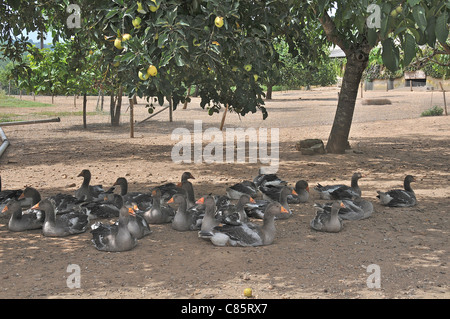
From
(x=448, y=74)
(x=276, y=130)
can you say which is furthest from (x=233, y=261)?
(x=276, y=130)

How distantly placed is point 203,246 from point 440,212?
3.93 metres

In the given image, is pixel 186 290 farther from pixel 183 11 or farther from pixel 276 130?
pixel 276 130

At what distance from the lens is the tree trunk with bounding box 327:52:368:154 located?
13.8 m

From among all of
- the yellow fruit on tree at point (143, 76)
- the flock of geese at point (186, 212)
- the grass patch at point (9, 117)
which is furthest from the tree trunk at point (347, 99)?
the grass patch at point (9, 117)

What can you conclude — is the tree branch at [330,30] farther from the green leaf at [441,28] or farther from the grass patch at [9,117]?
the grass patch at [9,117]

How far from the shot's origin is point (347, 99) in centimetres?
1411

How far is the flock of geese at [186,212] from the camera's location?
707cm

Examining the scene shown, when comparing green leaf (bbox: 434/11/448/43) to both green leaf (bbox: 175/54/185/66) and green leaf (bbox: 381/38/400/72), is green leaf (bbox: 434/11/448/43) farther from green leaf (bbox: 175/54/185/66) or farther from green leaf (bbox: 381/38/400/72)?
green leaf (bbox: 175/54/185/66)

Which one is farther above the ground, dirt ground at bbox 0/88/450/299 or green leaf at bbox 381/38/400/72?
green leaf at bbox 381/38/400/72

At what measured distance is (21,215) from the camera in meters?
7.83

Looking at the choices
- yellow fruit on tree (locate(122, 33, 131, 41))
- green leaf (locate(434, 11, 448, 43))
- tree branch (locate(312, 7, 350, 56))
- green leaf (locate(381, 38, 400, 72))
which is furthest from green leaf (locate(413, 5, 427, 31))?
tree branch (locate(312, 7, 350, 56))

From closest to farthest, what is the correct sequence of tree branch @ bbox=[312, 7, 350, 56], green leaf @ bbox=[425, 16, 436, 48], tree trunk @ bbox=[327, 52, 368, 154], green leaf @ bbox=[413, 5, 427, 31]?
green leaf @ bbox=[413, 5, 427, 31] → green leaf @ bbox=[425, 16, 436, 48] → tree branch @ bbox=[312, 7, 350, 56] → tree trunk @ bbox=[327, 52, 368, 154]

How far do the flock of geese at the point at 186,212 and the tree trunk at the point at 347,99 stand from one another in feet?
16.2

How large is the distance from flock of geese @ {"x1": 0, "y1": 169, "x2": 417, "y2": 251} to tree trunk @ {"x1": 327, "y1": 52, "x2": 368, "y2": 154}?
194 inches
